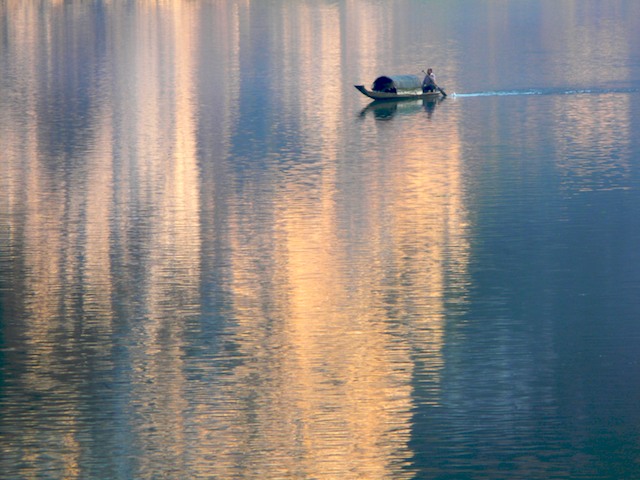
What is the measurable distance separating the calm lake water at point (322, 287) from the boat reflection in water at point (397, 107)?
0.38 metres

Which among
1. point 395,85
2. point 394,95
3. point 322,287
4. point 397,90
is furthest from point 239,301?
point 395,85

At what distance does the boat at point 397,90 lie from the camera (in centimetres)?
7762

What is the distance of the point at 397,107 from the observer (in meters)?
77.2

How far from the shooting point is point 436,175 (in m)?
52.5

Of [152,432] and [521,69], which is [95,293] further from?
[521,69]

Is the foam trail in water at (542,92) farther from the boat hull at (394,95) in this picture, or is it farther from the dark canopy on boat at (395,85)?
the dark canopy on boat at (395,85)

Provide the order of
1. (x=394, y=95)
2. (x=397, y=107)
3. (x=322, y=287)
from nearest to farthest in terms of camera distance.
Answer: (x=322, y=287) < (x=397, y=107) < (x=394, y=95)

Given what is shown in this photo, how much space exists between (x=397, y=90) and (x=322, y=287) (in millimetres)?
44560

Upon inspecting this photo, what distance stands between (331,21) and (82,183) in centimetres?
11105

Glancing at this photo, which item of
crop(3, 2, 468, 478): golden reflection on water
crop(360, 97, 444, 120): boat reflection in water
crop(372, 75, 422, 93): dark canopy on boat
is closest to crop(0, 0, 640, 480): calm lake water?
crop(3, 2, 468, 478): golden reflection on water

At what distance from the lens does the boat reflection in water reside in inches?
2891

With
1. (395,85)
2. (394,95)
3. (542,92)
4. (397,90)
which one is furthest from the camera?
(542,92)

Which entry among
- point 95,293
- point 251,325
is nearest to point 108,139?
point 95,293

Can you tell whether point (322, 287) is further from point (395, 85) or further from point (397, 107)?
point (395, 85)
